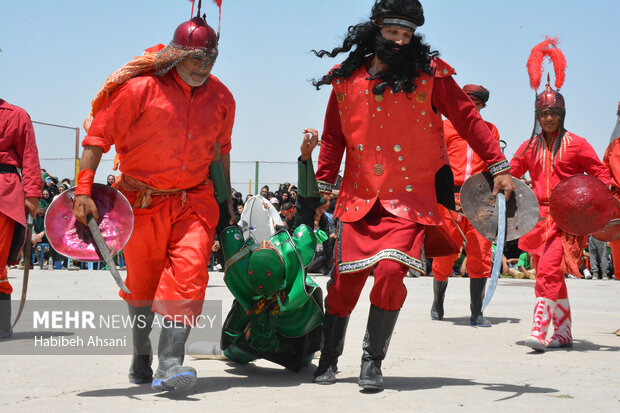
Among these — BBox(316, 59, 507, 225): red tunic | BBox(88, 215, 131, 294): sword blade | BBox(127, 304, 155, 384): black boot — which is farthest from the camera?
BBox(127, 304, 155, 384): black boot

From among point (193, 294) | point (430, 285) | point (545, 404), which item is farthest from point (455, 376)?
point (430, 285)

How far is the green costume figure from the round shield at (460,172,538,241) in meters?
0.99

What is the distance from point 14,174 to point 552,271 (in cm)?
451

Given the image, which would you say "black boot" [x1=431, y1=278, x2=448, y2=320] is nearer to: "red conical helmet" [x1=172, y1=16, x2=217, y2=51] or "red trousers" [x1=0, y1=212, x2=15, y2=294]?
"red trousers" [x1=0, y1=212, x2=15, y2=294]

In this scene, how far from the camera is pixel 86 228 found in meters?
4.61

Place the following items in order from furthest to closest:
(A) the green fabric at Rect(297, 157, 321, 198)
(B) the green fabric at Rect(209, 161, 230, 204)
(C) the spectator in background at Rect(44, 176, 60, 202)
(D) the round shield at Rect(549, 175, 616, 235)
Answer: (C) the spectator in background at Rect(44, 176, 60, 202)
(D) the round shield at Rect(549, 175, 616, 235)
(A) the green fabric at Rect(297, 157, 321, 198)
(B) the green fabric at Rect(209, 161, 230, 204)

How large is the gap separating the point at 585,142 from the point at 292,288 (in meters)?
3.29

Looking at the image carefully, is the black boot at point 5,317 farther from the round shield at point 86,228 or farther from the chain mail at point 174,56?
Result: the chain mail at point 174,56

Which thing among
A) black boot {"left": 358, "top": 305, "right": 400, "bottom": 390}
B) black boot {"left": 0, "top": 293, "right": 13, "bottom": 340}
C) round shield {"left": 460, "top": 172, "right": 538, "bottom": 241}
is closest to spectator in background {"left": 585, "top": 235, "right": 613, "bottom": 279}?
round shield {"left": 460, "top": 172, "right": 538, "bottom": 241}

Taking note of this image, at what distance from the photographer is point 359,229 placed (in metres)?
4.96

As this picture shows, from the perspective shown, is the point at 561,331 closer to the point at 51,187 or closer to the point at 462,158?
the point at 462,158

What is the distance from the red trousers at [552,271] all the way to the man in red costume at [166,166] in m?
3.13

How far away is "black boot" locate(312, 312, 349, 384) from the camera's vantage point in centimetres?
502

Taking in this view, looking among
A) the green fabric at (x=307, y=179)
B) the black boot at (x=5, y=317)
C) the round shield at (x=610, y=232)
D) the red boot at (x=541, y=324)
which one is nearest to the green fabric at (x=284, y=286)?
the green fabric at (x=307, y=179)
